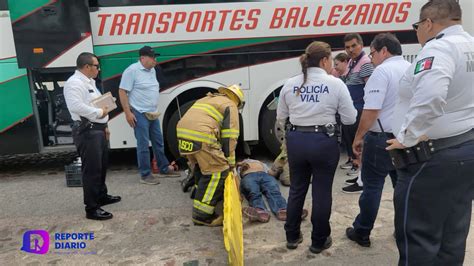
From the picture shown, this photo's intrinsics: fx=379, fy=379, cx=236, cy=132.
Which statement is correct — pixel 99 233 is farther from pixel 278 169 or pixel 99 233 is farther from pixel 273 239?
pixel 278 169

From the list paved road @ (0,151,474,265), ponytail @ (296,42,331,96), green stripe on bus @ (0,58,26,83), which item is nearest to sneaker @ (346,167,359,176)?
paved road @ (0,151,474,265)

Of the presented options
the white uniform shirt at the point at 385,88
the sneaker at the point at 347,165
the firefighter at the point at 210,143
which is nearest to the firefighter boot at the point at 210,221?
the firefighter at the point at 210,143

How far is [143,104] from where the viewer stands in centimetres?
474

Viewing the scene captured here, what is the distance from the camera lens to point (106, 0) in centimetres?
470

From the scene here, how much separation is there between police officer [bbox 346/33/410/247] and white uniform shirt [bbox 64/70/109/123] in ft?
7.83

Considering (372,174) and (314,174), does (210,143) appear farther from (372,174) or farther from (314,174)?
(372,174)

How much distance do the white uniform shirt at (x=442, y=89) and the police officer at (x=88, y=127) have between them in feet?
9.08

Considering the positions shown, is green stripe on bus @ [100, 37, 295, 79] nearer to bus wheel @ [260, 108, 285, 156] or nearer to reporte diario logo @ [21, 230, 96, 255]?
bus wheel @ [260, 108, 285, 156]

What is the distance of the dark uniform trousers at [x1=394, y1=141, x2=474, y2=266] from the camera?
1913 mm

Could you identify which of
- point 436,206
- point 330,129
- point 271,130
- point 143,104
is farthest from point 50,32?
point 436,206

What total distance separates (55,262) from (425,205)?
2.76 meters

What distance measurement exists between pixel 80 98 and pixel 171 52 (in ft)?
5.65

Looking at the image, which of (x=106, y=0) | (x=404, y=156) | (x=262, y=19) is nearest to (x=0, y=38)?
(x=106, y=0)

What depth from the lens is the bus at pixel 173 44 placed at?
4711 mm
